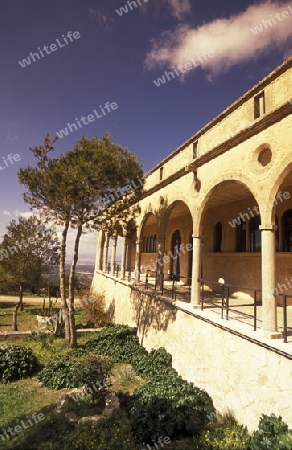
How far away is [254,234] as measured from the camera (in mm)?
13000

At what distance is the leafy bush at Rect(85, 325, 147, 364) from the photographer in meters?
12.1

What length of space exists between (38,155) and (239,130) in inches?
378

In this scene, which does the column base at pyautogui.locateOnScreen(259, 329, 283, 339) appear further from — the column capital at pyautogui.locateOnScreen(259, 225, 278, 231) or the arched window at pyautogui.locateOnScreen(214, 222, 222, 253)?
the arched window at pyautogui.locateOnScreen(214, 222, 222, 253)

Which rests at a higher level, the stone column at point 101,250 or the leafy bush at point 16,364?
the stone column at point 101,250

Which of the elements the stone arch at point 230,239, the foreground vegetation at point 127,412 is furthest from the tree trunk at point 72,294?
the stone arch at point 230,239

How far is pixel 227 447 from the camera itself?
5.68 m

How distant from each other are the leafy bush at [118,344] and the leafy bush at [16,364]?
295 cm

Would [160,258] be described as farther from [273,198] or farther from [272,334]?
[272,334]

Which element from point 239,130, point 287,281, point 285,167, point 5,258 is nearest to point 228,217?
point 287,281

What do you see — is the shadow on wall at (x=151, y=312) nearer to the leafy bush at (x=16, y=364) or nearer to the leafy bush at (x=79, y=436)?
the leafy bush at (x=79, y=436)

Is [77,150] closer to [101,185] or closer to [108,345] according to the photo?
[101,185]

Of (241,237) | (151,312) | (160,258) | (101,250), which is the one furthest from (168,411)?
(101,250)

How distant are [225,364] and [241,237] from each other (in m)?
7.55

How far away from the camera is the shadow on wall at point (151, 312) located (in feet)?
37.8
